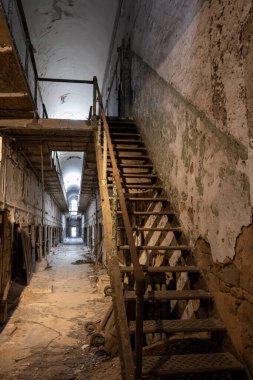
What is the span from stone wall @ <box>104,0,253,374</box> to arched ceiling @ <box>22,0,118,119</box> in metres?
5.85

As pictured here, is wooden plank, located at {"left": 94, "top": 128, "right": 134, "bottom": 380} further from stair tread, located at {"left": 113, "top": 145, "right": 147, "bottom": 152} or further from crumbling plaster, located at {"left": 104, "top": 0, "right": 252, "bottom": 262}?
stair tread, located at {"left": 113, "top": 145, "right": 147, "bottom": 152}

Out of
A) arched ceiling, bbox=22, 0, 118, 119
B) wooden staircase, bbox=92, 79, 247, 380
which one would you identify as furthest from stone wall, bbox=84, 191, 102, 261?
wooden staircase, bbox=92, 79, 247, 380

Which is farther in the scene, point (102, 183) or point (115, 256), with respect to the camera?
point (102, 183)

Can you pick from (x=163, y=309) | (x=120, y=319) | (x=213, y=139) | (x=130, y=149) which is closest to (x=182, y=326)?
(x=120, y=319)

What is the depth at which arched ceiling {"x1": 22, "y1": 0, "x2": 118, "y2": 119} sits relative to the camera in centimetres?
1034

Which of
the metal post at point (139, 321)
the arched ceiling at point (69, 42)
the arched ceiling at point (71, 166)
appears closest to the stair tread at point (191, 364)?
the metal post at point (139, 321)

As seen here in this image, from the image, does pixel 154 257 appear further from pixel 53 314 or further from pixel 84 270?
pixel 84 270

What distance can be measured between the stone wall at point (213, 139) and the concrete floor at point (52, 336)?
5.99 feet

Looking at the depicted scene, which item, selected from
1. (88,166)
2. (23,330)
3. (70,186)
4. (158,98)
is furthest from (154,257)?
(70,186)

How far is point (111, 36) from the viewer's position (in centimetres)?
1238

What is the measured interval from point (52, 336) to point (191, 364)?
315 cm

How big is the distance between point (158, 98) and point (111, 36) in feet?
25.4

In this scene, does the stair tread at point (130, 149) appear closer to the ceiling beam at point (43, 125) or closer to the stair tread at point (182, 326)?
the ceiling beam at point (43, 125)

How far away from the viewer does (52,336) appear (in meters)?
5.17
